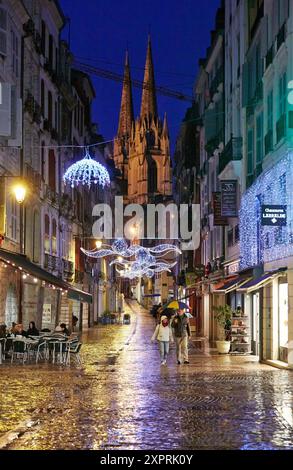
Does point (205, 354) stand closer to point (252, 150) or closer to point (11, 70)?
point (252, 150)

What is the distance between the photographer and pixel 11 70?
110 ft

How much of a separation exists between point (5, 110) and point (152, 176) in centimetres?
15232

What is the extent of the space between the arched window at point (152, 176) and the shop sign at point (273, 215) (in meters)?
156

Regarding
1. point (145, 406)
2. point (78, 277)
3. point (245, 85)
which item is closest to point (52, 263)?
point (78, 277)

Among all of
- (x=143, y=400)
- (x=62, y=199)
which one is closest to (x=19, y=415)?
(x=143, y=400)

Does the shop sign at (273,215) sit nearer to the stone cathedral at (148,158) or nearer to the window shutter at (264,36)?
→ the window shutter at (264,36)

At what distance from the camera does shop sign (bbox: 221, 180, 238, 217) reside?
3612 cm

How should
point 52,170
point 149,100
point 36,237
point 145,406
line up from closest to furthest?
point 145,406
point 36,237
point 52,170
point 149,100

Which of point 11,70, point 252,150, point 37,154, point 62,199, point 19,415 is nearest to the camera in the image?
point 19,415

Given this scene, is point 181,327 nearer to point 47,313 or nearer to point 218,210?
point 218,210

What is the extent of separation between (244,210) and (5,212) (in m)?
9.17

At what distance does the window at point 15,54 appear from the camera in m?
33.8

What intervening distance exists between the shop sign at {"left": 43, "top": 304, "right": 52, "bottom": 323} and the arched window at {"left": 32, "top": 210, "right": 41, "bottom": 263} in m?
4.27

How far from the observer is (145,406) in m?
15.6
